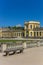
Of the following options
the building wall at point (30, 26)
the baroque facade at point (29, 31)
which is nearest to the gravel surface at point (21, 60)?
the baroque facade at point (29, 31)

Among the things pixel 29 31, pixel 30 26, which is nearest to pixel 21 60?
pixel 29 31

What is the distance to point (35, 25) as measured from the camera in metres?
73.7

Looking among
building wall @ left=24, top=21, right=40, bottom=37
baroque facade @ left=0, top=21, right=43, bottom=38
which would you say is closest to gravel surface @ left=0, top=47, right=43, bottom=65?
baroque facade @ left=0, top=21, right=43, bottom=38

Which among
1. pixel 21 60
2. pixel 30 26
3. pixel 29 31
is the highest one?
pixel 30 26

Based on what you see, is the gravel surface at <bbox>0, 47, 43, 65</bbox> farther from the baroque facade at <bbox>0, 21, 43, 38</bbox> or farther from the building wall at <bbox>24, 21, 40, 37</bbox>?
the building wall at <bbox>24, 21, 40, 37</bbox>

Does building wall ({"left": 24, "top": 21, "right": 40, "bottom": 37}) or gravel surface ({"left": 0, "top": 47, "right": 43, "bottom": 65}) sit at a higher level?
building wall ({"left": 24, "top": 21, "right": 40, "bottom": 37})

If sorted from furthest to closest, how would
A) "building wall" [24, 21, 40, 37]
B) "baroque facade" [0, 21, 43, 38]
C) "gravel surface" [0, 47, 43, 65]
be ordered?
"building wall" [24, 21, 40, 37] < "baroque facade" [0, 21, 43, 38] < "gravel surface" [0, 47, 43, 65]

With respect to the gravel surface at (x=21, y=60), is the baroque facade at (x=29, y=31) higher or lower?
higher

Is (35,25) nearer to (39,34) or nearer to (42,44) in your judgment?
(39,34)

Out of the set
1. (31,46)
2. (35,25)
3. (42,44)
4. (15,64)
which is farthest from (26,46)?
(35,25)

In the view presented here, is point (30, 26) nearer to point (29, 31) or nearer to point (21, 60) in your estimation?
point (29, 31)

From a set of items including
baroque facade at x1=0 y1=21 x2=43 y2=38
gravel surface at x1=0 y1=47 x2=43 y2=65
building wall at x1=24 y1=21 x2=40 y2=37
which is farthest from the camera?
building wall at x1=24 y1=21 x2=40 y2=37

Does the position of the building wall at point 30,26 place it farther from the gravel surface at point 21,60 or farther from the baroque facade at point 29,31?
the gravel surface at point 21,60

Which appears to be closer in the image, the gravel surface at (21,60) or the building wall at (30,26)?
the gravel surface at (21,60)
